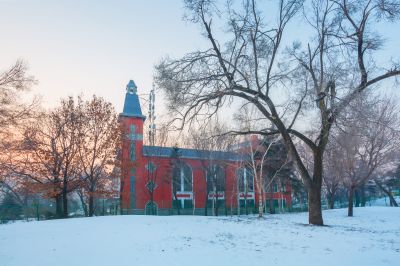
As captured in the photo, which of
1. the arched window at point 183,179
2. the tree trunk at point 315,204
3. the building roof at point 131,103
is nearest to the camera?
the tree trunk at point 315,204

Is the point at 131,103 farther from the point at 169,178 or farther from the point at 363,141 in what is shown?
the point at 363,141

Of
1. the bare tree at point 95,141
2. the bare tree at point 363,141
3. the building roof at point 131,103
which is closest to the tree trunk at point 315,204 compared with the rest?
the bare tree at point 363,141

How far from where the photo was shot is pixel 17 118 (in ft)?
52.4

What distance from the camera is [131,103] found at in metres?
49.1

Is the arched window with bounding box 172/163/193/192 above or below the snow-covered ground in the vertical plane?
above

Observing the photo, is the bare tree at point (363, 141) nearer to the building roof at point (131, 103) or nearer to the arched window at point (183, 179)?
the arched window at point (183, 179)

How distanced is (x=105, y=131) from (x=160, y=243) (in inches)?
804

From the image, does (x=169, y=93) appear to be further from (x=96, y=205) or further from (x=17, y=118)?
(x=96, y=205)

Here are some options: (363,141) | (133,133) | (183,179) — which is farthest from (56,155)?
(183,179)

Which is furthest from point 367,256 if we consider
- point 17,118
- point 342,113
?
point 17,118

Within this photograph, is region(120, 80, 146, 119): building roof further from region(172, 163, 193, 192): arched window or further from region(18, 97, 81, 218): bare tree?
region(18, 97, 81, 218): bare tree

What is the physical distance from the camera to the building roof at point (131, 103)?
47.9 metres

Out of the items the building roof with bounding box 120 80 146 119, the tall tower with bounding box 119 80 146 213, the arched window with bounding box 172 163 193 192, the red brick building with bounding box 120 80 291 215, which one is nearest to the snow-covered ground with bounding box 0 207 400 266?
the red brick building with bounding box 120 80 291 215

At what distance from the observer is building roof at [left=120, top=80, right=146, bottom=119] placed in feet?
157
